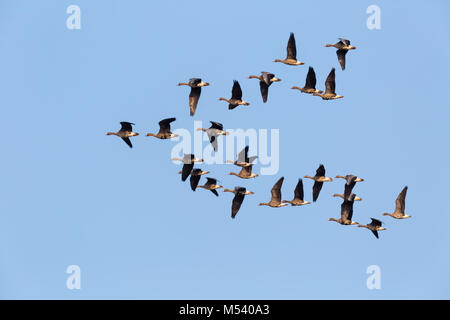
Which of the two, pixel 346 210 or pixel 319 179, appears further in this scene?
pixel 319 179

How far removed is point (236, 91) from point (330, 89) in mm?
5870

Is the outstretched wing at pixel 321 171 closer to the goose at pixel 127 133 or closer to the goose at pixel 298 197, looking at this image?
the goose at pixel 298 197

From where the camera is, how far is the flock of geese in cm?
7738

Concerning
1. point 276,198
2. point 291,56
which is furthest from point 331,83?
point 276,198

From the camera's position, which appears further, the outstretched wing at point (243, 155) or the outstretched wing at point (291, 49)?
the outstretched wing at point (243, 155)

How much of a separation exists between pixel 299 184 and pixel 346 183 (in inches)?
112

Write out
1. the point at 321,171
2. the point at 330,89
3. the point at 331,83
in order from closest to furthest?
the point at 331,83 → the point at 330,89 → the point at 321,171

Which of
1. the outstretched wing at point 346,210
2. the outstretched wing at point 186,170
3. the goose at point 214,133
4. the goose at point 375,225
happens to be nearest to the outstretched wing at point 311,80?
the goose at point 214,133

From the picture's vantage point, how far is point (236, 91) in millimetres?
78188

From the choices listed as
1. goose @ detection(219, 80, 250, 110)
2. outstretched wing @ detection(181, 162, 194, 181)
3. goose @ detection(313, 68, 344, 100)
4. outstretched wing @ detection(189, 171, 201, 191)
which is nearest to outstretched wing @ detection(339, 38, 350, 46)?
goose @ detection(313, 68, 344, 100)

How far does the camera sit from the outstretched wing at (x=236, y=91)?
3059 inches

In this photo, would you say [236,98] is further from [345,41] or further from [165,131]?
[345,41]
